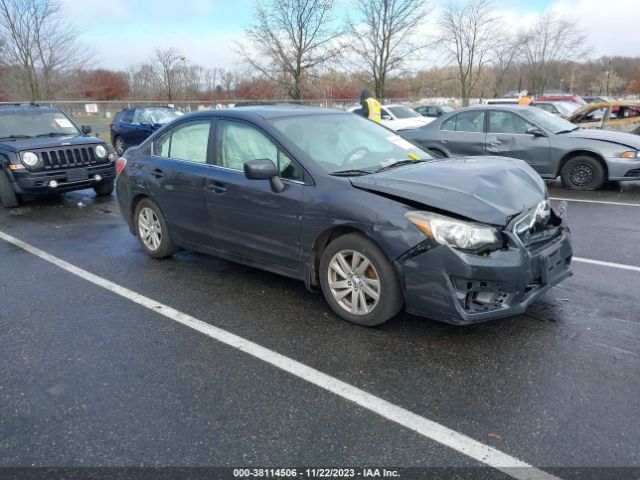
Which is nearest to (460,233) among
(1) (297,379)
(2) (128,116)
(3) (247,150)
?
(1) (297,379)

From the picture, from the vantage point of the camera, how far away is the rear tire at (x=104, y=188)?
9309 millimetres

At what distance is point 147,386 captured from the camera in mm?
3053

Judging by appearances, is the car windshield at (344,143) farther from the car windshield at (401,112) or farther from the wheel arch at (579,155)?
the car windshield at (401,112)

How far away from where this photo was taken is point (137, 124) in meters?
16.6

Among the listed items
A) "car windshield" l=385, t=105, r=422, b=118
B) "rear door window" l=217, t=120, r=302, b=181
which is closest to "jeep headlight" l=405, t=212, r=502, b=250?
"rear door window" l=217, t=120, r=302, b=181

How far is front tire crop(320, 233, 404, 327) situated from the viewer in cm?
346

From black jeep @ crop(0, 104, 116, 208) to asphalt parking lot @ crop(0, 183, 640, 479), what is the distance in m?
4.05

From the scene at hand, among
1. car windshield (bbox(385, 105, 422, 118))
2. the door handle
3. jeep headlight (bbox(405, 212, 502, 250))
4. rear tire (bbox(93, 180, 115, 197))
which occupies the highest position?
car windshield (bbox(385, 105, 422, 118))

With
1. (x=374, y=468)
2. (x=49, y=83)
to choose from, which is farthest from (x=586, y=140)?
(x=49, y=83)

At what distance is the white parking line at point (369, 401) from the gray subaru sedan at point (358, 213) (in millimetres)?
709

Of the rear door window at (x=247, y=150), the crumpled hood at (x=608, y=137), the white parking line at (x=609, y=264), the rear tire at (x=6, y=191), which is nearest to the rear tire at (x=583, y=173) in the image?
the crumpled hood at (x=608, y=137)

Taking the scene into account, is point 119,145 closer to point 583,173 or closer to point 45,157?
point 45,157

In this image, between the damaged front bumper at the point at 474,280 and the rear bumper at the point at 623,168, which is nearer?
the damaged front bumper at the point at 474,280

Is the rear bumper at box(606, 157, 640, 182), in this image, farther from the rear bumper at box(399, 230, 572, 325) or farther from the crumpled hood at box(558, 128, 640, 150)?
the rear bumper at box(399, 230, 572, 325)
